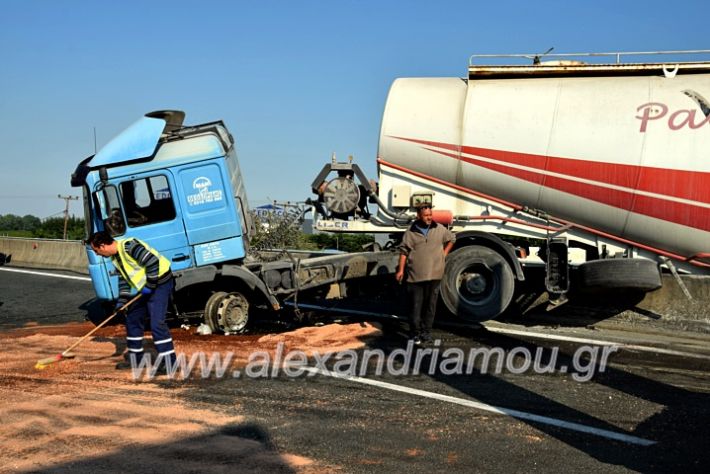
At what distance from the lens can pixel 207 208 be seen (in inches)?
364

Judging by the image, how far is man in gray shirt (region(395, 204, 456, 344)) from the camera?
8.34 m

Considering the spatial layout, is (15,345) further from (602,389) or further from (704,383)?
(704,383)

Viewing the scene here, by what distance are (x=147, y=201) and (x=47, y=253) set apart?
13.1 metres

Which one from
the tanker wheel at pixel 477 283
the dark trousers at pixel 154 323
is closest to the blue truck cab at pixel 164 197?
the dark trousers at pixel 154 323

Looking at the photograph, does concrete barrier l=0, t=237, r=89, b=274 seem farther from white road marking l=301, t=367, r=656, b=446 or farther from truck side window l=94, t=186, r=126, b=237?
white road marking l=301, t=367, r=656, b=446

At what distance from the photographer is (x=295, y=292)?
9.64 metres

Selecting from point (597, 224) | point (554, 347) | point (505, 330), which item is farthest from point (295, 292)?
point (597, 224)

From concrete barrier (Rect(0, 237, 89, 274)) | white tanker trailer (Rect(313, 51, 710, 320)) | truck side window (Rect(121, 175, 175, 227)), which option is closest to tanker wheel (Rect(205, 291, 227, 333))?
truck side window (Rect(121, 175, 175, 227))

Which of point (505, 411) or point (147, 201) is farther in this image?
point (147, 201)

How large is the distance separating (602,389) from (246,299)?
5.09 metres

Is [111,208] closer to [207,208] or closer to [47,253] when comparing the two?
[207,208]

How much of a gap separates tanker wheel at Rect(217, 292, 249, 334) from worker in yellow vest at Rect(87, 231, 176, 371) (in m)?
2.03

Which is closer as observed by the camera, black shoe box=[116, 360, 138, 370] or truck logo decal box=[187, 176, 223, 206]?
black shoe box=[116, 360, 138, 370]

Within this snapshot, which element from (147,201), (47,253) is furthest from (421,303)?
(47,253)
